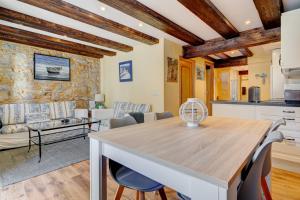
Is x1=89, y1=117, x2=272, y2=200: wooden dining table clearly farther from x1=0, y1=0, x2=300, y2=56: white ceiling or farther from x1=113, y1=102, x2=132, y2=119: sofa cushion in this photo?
x1=113, y1=102, x2=132, y2=119: sofa cushion

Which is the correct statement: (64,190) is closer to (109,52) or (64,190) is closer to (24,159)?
(24,159)

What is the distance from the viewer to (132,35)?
348 centimetres

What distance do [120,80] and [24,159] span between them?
10.3ft

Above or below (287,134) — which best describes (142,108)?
above

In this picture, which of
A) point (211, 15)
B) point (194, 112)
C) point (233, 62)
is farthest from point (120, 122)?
point (233, 62)

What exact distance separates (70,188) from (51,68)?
12.5ft

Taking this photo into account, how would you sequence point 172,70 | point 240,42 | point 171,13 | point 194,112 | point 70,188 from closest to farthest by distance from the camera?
point 194,112 < point 70,188 < point 171,13 < point 240,42 < point 172,70

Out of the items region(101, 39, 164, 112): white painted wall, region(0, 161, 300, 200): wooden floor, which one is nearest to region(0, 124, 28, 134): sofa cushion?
region(0, 161, 300, 200): wooden floor

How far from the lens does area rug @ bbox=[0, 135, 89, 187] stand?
7.41 ft

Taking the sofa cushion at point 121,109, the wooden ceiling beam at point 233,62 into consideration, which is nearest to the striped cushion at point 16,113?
the sofa cushion at point 121,109

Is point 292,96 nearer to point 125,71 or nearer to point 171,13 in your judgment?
point 171,13

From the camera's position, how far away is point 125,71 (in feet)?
16.5

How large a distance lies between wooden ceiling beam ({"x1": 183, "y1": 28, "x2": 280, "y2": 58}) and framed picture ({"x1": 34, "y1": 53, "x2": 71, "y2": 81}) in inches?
141

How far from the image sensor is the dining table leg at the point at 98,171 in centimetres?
117
